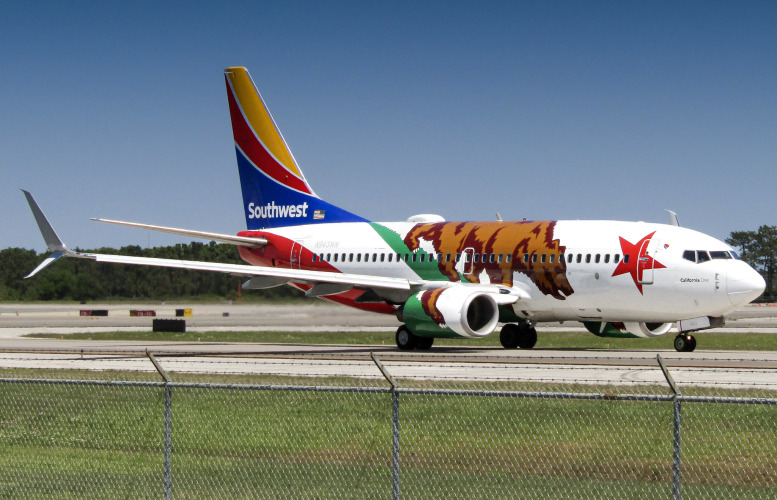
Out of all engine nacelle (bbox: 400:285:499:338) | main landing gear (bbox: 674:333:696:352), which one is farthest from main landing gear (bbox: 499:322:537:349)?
main landing gear (bbox: 674:333:696:352)

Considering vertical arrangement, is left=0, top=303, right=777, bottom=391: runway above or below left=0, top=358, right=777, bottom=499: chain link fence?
below

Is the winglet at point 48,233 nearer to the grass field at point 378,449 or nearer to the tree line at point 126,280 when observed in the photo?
the grass field at point 378,449

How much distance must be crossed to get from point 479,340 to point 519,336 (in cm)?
723

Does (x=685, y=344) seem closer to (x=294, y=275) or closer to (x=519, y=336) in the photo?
(x=519, y=336)

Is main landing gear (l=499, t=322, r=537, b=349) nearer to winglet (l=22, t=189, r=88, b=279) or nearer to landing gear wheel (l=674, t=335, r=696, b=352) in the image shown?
landing gear wheel (l=674, t=335, r=696, b=352)

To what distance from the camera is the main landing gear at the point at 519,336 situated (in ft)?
116

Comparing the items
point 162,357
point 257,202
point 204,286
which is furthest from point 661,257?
point 204,286

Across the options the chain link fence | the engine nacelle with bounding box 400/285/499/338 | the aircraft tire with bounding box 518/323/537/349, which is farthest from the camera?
the aircraft tire with bounding box 518/323/537/349

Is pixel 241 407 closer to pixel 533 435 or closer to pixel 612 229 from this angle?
pixel 533 435

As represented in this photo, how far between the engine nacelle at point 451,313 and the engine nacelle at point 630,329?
403 centimetres

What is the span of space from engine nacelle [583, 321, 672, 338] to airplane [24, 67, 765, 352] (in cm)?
4

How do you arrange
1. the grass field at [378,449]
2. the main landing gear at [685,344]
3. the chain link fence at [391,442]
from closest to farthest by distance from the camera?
the chain link fence at [391,442] → the grass field at [378,449] → the main landing gear at [685,344]

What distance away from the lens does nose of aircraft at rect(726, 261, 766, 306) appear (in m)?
30.4

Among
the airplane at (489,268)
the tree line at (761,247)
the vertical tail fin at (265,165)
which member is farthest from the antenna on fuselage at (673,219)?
the tree line at (761,247)
